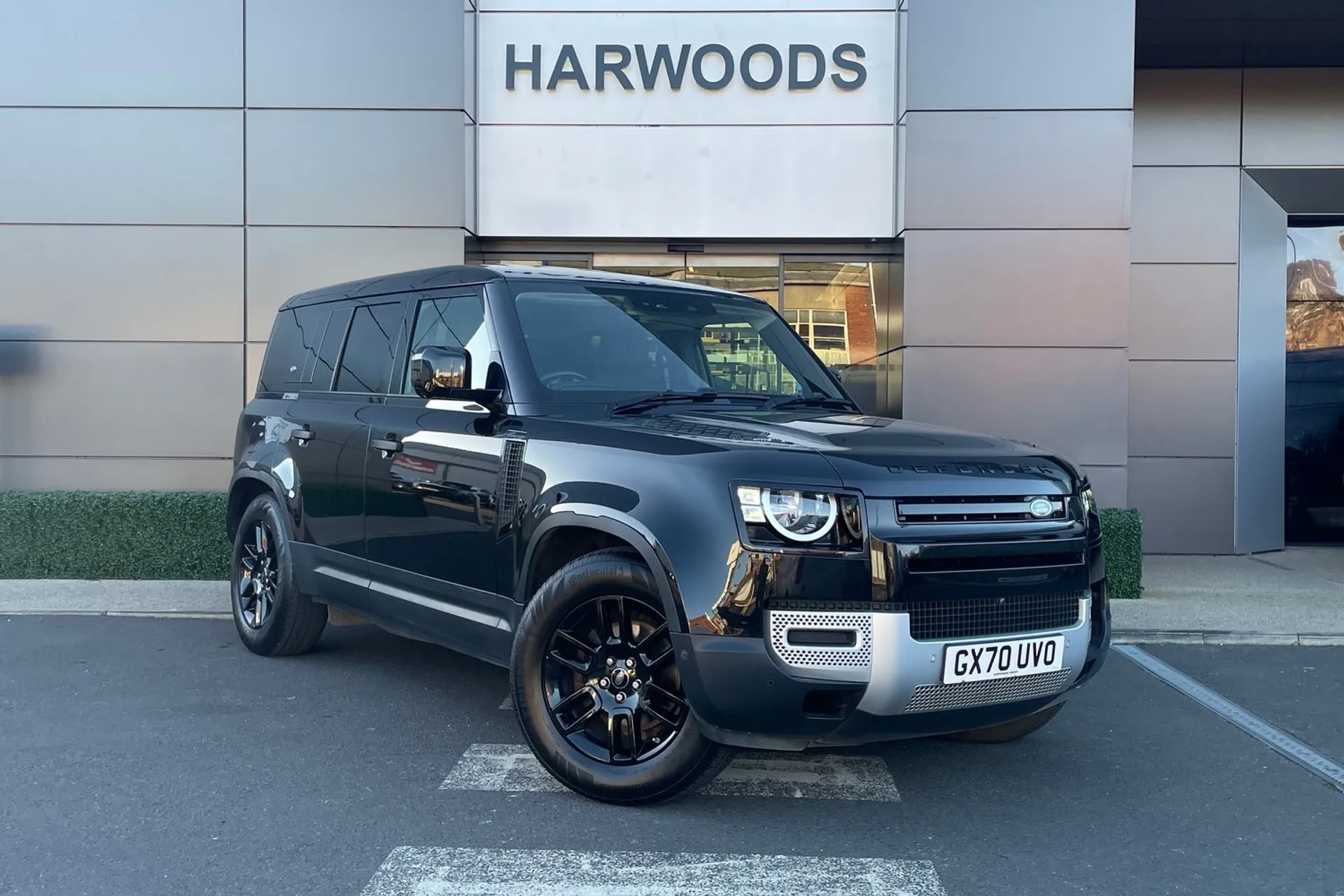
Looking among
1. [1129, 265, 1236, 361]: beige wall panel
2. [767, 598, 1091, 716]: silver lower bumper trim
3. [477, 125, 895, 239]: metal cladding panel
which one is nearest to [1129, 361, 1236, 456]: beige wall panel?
[1129, 265, 1236, 361]: beige wall panel

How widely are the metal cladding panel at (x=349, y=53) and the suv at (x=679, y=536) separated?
5.58m

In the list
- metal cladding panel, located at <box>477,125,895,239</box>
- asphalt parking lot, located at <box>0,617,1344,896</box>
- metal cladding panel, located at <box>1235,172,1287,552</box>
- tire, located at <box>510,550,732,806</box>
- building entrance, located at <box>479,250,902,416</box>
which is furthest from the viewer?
metal cladding panel, located at <box>1235,172,1287,552</box>

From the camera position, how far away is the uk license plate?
382cm

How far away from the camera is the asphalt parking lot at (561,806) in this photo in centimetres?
367

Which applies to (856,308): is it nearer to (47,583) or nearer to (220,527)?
(220,527)

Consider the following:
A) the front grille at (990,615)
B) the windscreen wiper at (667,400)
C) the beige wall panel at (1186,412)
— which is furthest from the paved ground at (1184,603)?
the windscreen wiper at (667,400)

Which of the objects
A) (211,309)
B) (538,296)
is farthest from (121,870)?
(211,309)

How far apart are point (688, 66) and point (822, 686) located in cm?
854

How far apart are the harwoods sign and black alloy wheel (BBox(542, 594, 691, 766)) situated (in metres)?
7.89

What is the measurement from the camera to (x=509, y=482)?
4625 millimetres

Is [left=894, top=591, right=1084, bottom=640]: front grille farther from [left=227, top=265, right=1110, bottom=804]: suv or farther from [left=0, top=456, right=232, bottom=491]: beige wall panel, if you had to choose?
[left=0, top=456, right=232, bottom=491]: beige wall panel

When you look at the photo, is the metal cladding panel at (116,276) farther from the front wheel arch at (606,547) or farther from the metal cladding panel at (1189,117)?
the metal cladding panel at (1189,117)

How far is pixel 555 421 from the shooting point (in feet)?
15.1

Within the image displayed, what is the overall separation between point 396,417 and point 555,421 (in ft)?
3.78
